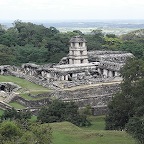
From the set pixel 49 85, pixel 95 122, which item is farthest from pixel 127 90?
pixel 49 85

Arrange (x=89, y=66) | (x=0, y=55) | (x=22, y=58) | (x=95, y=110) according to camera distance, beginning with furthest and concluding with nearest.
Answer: (x=22, y=58), (x=0, y=55), (x=89, y=66), (x=95, y=110)

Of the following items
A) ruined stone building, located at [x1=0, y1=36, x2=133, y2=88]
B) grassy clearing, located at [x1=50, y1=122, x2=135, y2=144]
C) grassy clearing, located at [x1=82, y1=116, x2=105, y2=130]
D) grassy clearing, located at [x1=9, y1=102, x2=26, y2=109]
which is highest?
ruined stone building, located at [x1=0, y1=36, x2=133, y2=88]

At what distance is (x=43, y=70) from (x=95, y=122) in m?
13.4

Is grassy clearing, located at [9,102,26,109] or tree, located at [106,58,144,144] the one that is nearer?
tree, located at [106,58,144,144]

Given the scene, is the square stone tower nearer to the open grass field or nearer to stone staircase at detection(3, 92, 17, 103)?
the open grass field

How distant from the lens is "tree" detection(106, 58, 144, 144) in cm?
2366

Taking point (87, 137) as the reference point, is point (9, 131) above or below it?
above

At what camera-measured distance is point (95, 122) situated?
30688mm

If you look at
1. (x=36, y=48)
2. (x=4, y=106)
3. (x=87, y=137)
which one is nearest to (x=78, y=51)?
(x=4, y=106)

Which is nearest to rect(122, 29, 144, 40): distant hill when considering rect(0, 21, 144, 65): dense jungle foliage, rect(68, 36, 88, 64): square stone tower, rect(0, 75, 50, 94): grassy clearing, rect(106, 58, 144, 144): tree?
rect(0, 21, 144, 65): dense jungle foliage

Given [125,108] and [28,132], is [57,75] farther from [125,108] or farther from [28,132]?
[28,132]

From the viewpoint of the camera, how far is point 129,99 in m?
25.1

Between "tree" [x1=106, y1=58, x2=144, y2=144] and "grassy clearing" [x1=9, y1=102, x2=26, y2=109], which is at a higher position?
"tree" [x1=106, y1=58, x2=144, y2=144]

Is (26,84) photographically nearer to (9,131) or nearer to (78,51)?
(78,51)
